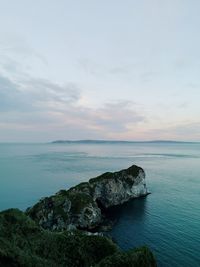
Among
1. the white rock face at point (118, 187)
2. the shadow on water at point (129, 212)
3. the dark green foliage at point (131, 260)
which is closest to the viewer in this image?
A: the dark green foliage at point (131, 260)

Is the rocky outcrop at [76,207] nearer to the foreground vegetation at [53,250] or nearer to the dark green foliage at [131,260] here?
the foreground vegetation at [53,250]

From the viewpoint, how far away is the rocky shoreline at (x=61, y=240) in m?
22.6

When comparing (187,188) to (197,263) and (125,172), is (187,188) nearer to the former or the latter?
(125,172)

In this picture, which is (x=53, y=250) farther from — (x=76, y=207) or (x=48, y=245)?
(x=76, y=207)

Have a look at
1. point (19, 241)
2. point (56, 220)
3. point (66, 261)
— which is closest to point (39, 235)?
point (19, 241)

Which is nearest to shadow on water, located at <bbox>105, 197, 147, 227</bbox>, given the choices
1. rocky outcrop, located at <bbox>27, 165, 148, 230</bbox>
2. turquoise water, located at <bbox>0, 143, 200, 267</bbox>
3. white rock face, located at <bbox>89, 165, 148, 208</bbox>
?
turquoise water, located at <bbox>0, 143, 200, 267</bbox>

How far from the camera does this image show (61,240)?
98.3 feet

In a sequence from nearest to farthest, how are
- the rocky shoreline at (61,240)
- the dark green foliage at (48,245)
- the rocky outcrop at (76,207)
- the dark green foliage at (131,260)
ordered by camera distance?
1. the dark green foliage at (131,260)
2. the rocky shoreline at (61,240)
3. the dark green foliage at (48,245)
4. the rocky outcrop at (76,207)

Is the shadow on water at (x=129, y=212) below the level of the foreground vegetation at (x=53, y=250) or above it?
below

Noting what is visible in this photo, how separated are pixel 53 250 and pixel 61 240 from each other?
7.06 feet

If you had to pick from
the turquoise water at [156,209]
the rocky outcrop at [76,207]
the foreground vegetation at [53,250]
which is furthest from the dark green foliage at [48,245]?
the rocky outcrop at [76,207]

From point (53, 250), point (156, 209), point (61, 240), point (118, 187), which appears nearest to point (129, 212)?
point (156, 209)

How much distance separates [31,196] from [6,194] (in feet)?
29.2

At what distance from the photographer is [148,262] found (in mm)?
23672
